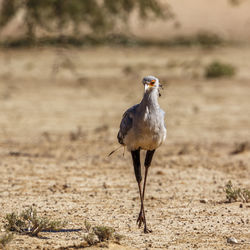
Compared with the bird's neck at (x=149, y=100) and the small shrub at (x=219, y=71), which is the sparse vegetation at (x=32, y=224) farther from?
the small shrub at (x=219, y=71)

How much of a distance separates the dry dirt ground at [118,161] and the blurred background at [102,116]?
0.03 m

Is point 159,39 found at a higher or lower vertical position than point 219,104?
higher

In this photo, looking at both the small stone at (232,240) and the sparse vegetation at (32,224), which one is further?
the sparse vegetation at (32,224)

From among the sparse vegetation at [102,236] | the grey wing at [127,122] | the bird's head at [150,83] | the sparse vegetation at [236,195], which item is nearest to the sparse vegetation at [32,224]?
the sparse vegetation at [102,236]

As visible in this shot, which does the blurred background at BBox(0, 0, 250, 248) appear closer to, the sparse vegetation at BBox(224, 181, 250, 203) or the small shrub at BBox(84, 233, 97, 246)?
the sparse vegetation at BBox(224, 181, 250, 203)

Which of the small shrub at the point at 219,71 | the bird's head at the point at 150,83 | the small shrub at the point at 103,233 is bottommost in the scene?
the small shrub at the point at 103,233

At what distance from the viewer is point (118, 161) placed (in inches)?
411

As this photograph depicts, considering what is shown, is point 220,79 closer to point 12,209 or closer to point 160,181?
point 160,181

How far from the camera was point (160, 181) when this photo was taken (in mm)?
9039

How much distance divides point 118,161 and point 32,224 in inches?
166

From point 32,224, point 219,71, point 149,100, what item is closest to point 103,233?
point 32,224

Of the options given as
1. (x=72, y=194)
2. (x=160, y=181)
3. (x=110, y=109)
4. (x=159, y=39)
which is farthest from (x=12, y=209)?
(x=159, y=39)

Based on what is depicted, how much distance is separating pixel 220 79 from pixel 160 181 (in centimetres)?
1441

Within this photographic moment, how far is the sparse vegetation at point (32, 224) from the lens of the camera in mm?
6207
